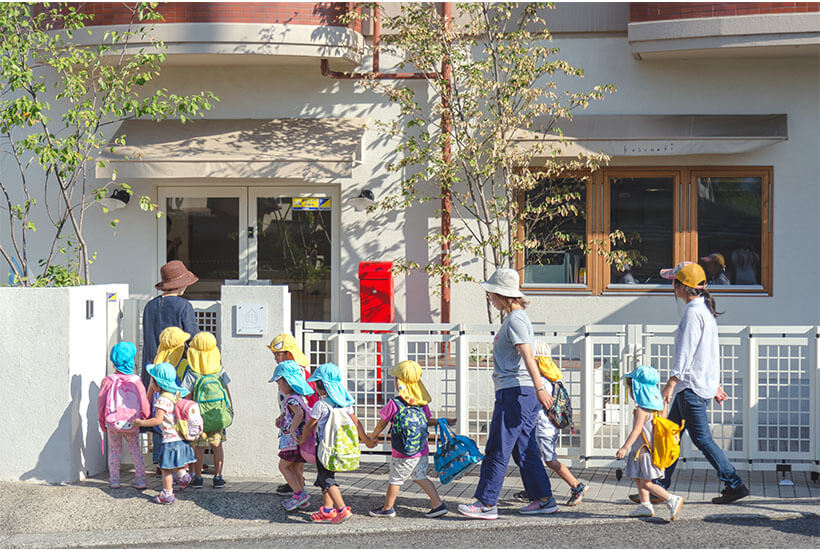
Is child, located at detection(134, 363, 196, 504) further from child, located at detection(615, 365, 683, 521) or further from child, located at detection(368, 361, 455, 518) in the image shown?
child, located at detection(615, 365, 683, 521)

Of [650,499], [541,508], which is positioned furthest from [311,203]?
[650,499]

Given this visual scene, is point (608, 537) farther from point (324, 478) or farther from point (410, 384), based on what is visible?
point (324, 478)

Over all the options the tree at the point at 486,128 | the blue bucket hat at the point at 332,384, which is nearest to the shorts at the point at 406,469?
the blue bucket hat at the point at 332,384

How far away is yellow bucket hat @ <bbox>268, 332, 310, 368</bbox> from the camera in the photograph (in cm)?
718

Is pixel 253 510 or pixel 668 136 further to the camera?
pixel 668 136

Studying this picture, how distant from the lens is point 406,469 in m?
6.65

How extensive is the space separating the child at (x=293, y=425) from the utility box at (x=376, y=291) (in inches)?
212

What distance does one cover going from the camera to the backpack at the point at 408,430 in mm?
6594

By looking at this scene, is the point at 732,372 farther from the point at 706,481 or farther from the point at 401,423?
the point at 401,423

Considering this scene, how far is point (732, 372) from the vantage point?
7680 millimetres

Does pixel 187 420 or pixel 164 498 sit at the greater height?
pixel 187 420

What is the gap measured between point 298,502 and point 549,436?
190 centimetres

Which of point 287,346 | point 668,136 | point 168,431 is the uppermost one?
point 668,136

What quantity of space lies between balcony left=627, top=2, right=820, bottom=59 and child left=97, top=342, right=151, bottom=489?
25.4ft
